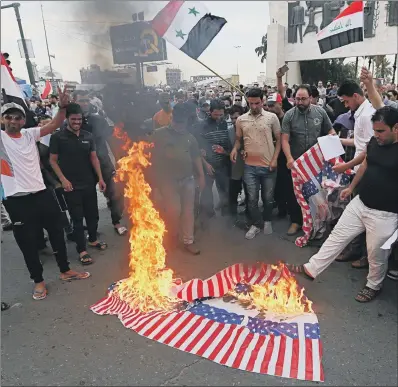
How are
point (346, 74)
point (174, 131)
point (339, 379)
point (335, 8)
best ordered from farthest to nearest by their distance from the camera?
point (346, 74), point (335, 8), point (174, 131), point (339, 379)

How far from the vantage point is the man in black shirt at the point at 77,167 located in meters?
4.39

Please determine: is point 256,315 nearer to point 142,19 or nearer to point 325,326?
point 325,326

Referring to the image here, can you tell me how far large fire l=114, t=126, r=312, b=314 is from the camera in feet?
11.3

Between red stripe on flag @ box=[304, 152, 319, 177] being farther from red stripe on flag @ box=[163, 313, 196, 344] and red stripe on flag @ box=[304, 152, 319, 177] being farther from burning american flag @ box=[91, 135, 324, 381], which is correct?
red stripe on flag @ box=[163, 313, 196, 344]

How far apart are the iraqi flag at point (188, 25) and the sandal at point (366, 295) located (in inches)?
152

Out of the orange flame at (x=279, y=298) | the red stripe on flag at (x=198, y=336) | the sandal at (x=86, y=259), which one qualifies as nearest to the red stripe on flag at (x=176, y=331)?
the red stripe on flag at (x=198, y=336)

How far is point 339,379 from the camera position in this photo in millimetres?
2611

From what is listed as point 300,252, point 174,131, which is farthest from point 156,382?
point 174,131

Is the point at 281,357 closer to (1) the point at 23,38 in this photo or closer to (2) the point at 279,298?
(2) the point at 279,298

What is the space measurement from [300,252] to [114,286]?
2468 millimetres

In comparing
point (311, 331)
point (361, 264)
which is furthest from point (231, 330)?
point (361, 264)

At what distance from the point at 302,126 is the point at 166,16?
2.45 m

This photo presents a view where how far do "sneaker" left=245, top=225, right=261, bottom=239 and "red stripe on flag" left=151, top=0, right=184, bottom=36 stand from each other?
311cm

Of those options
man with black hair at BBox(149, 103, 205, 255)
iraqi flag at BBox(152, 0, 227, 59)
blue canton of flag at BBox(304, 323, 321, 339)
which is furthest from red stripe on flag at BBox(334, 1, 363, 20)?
blue canton of flag at BBox(304, 323, 321, 339)
